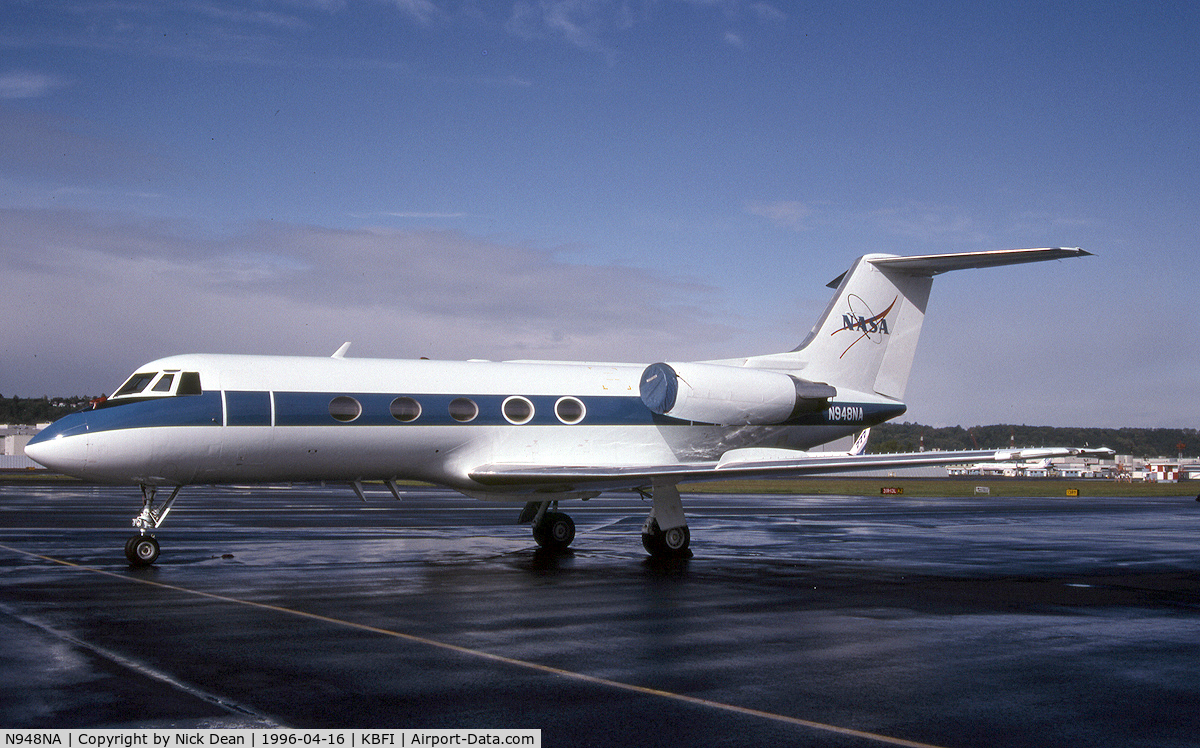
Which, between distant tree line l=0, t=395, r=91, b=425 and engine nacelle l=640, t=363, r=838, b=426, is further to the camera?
distant tree line l=0, t=395, r=91, b=425

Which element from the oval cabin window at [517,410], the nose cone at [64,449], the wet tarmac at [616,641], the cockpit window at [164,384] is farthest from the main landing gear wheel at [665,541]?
the nose cone at [64,449]

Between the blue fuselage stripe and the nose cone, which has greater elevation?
the blue fuselage stripe

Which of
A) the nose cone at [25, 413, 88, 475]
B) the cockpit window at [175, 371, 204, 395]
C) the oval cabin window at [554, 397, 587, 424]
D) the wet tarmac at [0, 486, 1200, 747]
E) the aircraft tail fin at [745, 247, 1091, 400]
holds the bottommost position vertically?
the wet tarmac at [0, 486, 1200, 747]

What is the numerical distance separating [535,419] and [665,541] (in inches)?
126

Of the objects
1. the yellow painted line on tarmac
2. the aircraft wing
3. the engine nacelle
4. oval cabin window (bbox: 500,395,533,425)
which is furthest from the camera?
the engine nacelle

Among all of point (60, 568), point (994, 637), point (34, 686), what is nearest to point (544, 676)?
point (34, 686)

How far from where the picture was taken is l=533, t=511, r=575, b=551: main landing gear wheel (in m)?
18.7

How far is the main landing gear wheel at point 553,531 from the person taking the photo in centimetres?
1872

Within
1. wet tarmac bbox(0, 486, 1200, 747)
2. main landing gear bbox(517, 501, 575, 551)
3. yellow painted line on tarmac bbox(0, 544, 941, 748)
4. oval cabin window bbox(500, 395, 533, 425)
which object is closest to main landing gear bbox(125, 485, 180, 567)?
wet tarmac bbox(0, 486, 1200, 747)

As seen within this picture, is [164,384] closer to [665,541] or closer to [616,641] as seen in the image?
[665,541]

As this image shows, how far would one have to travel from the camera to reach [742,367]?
63.1 feet

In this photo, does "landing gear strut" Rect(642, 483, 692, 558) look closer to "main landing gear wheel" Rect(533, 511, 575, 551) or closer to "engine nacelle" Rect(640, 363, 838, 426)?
"engine nacelle" Rect(640, 363, 838, 426)

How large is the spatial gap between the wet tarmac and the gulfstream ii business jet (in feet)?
4.99
